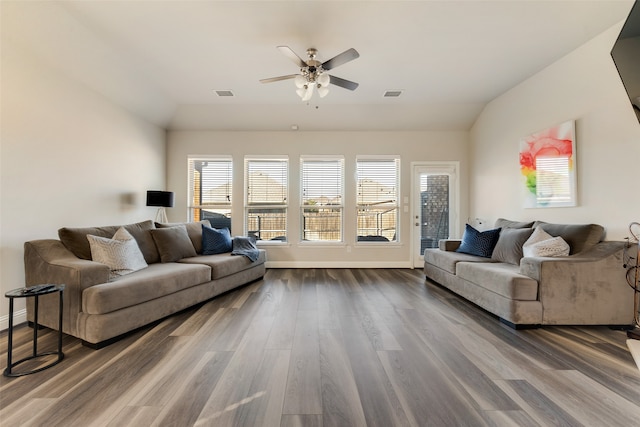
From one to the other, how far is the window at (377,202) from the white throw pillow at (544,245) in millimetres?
2415

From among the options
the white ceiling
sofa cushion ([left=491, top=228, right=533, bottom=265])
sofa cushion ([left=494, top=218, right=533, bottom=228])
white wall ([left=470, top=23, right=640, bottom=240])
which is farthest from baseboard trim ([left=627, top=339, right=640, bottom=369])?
the white ceiling

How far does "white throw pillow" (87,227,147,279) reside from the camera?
262cm

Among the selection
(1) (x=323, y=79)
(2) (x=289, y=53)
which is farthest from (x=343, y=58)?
(2) (x=289, y=53)

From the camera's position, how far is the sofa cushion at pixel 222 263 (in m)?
3.37

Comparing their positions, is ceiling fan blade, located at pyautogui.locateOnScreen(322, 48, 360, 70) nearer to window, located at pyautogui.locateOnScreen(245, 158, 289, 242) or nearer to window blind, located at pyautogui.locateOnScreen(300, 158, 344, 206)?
window blind, located at pyautogui.locateOnScreen(300, 158, 344, 206)

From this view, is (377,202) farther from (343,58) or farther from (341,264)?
(343,58)

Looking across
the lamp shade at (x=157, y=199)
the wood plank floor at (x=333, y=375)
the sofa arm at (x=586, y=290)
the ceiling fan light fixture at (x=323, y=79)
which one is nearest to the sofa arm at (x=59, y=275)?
the wood plank floor at (x=333, y=375)

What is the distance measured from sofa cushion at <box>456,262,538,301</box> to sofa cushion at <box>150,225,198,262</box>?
3.70m

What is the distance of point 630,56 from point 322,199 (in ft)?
13.7

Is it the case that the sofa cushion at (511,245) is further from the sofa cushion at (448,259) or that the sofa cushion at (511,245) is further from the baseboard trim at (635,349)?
the baseboard trim at (635,349)

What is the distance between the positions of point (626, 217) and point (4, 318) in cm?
598

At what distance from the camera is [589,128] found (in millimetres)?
2953

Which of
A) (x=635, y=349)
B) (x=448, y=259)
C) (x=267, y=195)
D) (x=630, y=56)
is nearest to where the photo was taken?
(x=635, y=349)

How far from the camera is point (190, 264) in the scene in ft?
10.7
